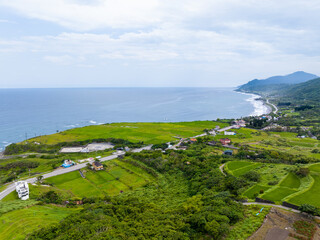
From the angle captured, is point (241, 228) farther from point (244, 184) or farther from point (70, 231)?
point (70, 231)

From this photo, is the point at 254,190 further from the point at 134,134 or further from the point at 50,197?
the point at 134,134

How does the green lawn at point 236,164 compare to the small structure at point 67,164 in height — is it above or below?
above

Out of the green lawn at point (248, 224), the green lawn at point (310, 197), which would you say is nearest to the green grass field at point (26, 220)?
the green lawn at point (248, 224)

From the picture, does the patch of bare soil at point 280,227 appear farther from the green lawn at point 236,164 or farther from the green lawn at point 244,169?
the green lawn at point 236,164

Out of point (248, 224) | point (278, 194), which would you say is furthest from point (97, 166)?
point (278, 194)

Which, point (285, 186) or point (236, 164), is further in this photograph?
point (236, 164)
